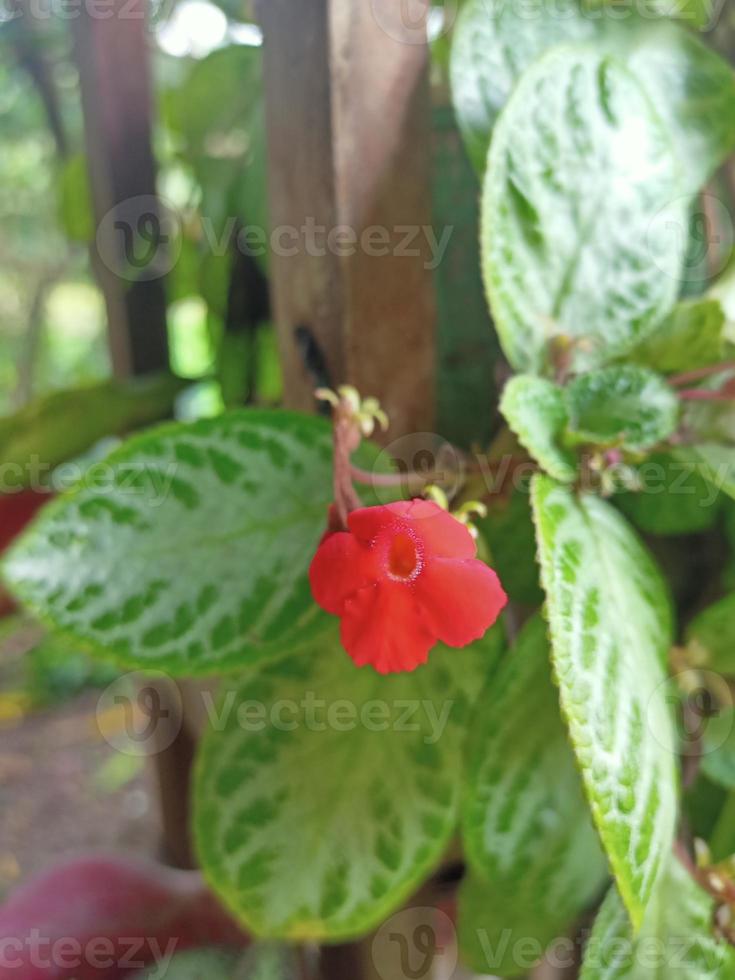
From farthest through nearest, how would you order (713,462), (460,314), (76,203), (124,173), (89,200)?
(76,203) < (89,200) < (124,173) < (460,314) < (713,462)

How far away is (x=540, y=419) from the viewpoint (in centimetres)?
31

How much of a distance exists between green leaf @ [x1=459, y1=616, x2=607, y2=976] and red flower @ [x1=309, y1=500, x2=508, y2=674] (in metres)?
0.11

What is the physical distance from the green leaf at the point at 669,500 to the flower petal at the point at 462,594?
0.18 m

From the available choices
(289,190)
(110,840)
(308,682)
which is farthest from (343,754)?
(110,840)

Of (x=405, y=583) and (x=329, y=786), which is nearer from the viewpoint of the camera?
(x=405, y=583)

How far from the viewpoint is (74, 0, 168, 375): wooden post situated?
55cm

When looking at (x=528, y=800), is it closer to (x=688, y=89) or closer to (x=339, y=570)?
(x=339, y=570)

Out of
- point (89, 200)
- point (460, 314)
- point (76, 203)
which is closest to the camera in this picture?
point (460, 314)

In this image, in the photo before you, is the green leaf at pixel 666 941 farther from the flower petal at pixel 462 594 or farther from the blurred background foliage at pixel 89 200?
the blurred background foliage at pixel 89 200

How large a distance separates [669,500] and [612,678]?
0.58 ft

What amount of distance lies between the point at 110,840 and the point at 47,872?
47 cm

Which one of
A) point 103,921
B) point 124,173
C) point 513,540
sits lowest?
point 103,921

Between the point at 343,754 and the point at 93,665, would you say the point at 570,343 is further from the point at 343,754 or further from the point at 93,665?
the point at 93,665

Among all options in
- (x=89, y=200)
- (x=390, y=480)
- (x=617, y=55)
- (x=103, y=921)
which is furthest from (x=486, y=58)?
(x=103, y=921)
